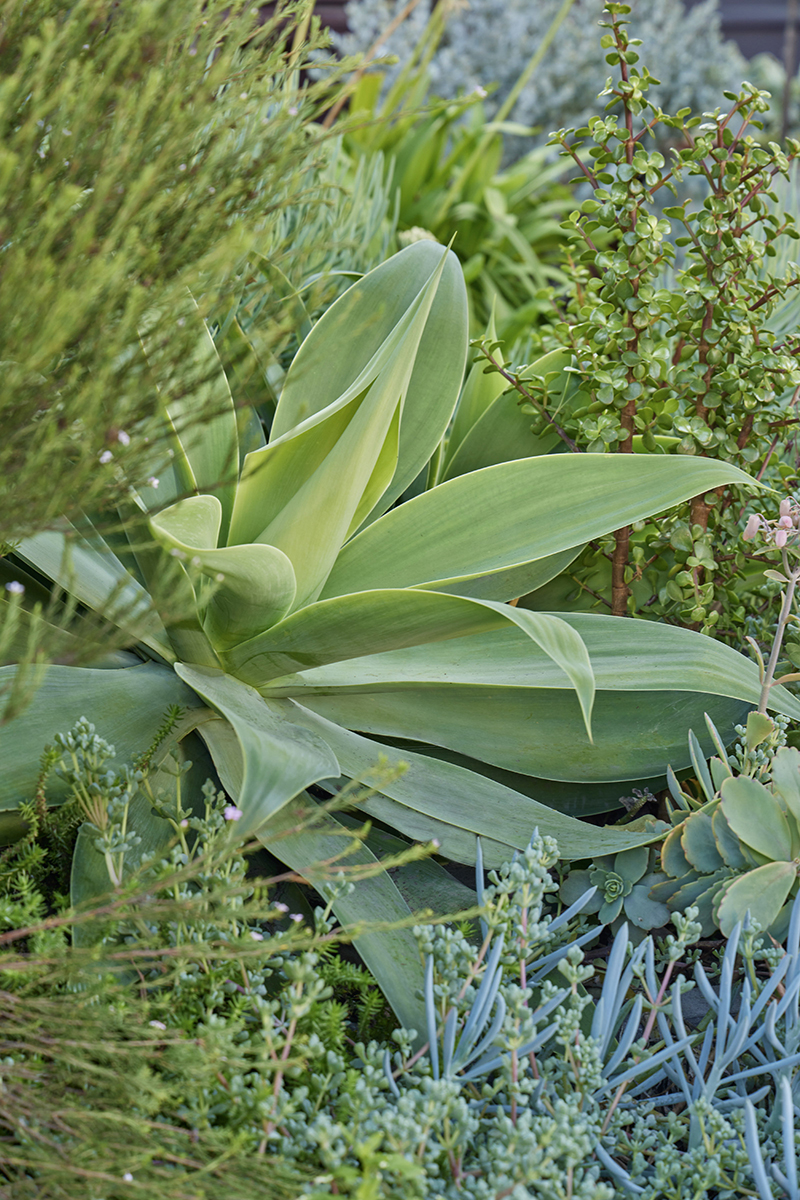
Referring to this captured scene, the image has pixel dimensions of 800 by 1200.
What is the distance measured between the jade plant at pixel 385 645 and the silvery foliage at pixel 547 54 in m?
3.94

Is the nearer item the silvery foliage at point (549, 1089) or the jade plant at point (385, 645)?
the silvery foliage at point (549, 1089)

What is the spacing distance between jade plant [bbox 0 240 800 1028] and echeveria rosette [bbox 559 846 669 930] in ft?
0.09

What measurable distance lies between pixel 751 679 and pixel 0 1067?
917 mm

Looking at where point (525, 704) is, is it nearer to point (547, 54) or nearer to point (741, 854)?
point (741, 854)

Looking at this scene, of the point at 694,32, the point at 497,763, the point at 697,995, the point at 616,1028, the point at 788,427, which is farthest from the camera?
the point at 694,32

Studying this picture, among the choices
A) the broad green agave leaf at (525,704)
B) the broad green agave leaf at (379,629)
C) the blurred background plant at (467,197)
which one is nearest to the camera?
the broad green agave leaf at (379,629)

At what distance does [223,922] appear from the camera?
0.82 metres

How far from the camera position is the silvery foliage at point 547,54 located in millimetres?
4738

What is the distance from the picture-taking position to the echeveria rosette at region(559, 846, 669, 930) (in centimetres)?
114

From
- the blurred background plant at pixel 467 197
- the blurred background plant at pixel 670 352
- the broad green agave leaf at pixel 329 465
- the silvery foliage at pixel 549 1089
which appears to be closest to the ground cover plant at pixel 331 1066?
the silvery foliage at pixel 549 1089

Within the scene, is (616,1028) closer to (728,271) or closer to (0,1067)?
(0,1067)

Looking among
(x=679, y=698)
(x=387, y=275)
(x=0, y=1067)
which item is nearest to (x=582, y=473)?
(x=679, y=698)

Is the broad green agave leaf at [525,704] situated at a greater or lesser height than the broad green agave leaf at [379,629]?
lesser

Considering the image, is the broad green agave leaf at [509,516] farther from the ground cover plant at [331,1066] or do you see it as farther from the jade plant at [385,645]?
the ground cover plant at [331,1066]
